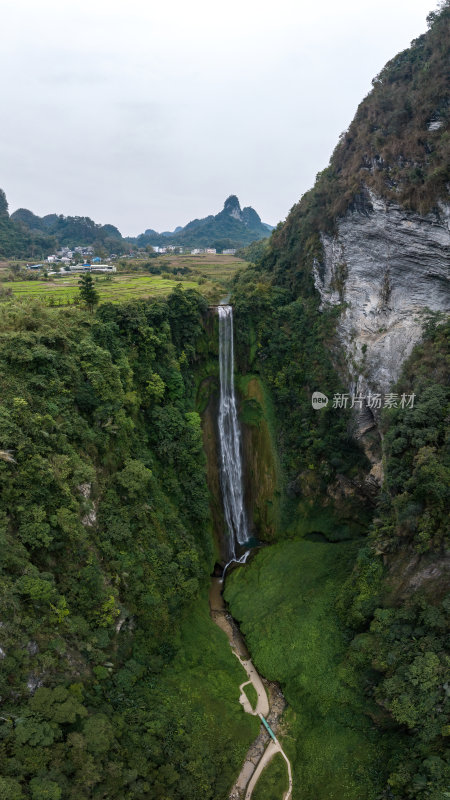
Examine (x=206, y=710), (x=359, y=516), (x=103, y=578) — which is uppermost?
(x=103, y=578)

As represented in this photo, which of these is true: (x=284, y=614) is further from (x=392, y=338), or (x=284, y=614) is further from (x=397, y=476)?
(x=392, y=338)

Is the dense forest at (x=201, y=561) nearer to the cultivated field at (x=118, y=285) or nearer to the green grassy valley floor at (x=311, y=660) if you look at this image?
the green grassy valley floor at (x=311, y=660)

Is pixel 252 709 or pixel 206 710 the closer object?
pixel 206 710

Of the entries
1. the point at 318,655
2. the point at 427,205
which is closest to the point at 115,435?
the point at 318,655

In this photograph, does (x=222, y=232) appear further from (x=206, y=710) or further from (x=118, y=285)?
(x=206, y=710)

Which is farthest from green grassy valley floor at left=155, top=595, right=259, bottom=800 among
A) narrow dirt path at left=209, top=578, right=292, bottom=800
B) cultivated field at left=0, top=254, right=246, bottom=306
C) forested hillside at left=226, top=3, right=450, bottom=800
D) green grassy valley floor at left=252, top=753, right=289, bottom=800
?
cultivated field at left=0, top=254, right=246, bottom=306

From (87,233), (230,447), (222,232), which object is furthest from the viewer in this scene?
(222,232)

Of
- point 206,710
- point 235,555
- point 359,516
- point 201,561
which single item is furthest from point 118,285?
point 206,710

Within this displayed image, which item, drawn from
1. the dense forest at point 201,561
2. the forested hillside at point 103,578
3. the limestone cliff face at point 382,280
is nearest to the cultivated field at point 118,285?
the dense forest at point 201,561
